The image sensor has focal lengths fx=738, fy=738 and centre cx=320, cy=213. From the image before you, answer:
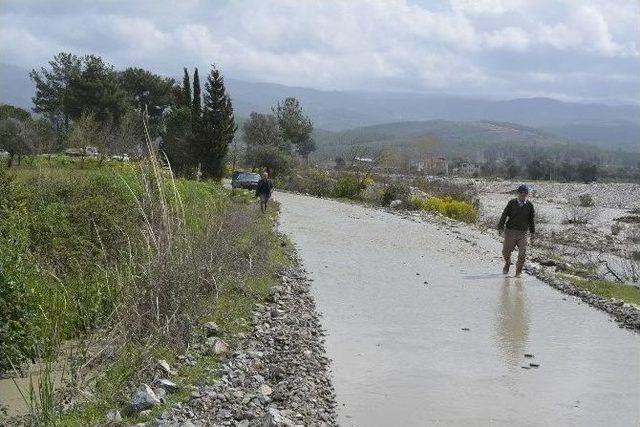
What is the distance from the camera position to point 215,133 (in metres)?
48.4

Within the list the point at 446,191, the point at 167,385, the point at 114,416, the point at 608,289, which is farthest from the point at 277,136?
the point at 114,416

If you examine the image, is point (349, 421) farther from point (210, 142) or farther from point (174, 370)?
point (210, 142)

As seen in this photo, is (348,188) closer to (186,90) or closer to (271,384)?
(186,90)

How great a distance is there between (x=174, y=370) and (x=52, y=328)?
176 cm

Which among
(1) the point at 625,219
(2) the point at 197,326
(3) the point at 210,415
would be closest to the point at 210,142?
(1) the point at 625,219

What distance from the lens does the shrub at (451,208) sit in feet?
135

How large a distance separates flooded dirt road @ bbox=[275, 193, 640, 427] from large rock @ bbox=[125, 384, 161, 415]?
229cm

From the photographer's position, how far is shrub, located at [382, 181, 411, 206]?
44125 millimetres

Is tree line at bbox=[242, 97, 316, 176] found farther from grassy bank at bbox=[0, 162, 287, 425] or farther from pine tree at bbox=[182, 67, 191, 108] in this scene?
grassy bank at bbox=[0, 162, 287, 425]

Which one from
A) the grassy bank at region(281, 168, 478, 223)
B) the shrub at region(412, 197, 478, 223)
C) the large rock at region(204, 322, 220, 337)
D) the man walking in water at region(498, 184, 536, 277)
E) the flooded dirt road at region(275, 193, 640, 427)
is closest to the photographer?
the flooded dirt road at region(275, 193, 640, 427)

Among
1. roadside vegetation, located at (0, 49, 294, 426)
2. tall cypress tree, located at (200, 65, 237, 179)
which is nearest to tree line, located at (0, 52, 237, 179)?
tall cypress tree, located at (200, 65, 237, 179)

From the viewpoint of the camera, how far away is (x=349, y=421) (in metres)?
8.65

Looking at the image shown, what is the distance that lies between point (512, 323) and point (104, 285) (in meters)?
7.31

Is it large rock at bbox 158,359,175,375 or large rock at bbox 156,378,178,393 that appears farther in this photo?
large rock at bbox 158,359,175,375
